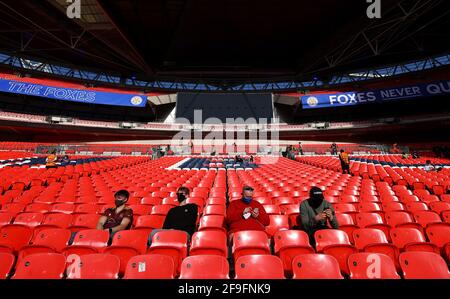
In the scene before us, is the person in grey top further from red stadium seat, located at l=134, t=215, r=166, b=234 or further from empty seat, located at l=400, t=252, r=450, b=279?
red stadium seat, located at l=134, t=215, r=166, b=234

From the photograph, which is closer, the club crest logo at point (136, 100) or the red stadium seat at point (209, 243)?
the red stadium seat at point (209, 243)

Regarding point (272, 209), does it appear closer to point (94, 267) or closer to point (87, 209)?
point (94, 267)

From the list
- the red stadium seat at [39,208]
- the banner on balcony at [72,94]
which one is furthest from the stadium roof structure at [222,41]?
the red stadium seat at [39,208]

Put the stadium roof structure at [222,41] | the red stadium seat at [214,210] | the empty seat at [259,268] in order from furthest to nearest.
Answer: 1. the stadium roof structure at [222,41]
2. the red stadium seat at [214,210]
3. the empty seat at [259,268]

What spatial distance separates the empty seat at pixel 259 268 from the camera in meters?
2.59

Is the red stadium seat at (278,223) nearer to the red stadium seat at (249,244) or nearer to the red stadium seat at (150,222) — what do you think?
the red stadium seat at (249,244)

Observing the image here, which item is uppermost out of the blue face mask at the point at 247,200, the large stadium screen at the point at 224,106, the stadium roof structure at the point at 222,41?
the stadium roof structure at the point at 222,41

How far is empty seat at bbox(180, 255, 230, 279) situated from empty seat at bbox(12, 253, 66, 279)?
1500 mm

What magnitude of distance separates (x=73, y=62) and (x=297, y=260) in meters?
43.6

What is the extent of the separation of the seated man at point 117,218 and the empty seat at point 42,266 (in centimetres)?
117

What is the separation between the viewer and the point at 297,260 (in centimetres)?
275

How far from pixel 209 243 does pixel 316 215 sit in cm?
198

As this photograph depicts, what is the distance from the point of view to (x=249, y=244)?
337 cm
